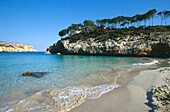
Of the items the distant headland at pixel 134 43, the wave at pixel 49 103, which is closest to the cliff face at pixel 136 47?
the distant headland at pixel 134 43

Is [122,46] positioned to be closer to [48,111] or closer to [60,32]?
[48,111]

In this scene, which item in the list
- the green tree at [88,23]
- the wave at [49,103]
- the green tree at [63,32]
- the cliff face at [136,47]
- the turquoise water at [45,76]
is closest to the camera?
the wave at [49,103]

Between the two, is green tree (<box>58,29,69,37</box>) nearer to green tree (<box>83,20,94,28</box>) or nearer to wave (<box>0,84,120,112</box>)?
green tree (<box>83,20,94,28</box>)

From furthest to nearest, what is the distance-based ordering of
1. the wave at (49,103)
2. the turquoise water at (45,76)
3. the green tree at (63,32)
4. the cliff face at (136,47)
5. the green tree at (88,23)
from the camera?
the green tree at (63,32) < the green tree at (88,23) < the cliff face at (136,47) < the turquoise water at (45,76) < the wave at (49,103)

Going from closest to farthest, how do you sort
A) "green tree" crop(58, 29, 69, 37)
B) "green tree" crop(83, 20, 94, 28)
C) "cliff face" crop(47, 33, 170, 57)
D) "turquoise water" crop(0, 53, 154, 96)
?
"turquoise water" crop(0, 53, 154, 96) < "cliff face" crop(47, 33, 170, 57) < "green tree" crop(83, 20, 94, 28) < "green tree" crop(58, 29, 69, 37)

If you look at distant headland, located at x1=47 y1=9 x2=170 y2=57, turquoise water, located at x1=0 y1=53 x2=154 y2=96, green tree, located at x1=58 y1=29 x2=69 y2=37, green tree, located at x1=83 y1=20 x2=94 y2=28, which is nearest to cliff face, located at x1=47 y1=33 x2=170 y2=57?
distant headland, located at x1=47 y1=9 x2=170 y2=57

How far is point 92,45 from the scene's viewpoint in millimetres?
37344

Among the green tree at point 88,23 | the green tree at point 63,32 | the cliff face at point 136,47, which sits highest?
the green tree at point 88,23

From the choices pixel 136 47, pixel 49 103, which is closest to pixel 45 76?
pixel 49 103

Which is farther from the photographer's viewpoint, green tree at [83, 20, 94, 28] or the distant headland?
green tree at [83, 20, 94, 28]

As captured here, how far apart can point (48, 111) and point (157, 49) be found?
116 feet

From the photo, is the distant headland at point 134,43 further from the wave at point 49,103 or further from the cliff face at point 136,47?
the wave at point 49,103

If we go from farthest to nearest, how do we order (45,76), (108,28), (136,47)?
(108,28)
(136,47)
(45,76)

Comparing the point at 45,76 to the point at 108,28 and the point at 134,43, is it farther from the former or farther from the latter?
the point at 108,28
